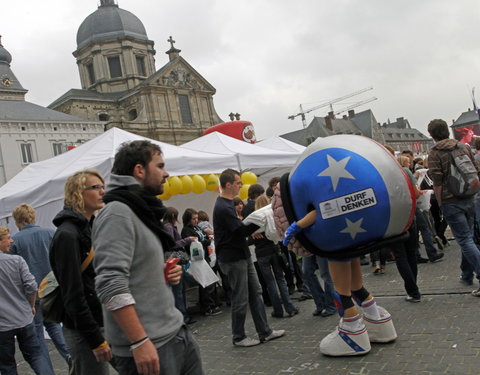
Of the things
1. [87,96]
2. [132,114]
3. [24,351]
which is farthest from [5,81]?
[24,351]

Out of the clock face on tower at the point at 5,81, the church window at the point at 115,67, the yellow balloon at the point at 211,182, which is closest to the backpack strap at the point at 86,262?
the yellow balloon at the point at 211,182

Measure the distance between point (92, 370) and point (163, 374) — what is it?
824 mm

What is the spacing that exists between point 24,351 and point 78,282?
2.19 metres

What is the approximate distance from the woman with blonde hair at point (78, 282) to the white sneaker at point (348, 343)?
205cm

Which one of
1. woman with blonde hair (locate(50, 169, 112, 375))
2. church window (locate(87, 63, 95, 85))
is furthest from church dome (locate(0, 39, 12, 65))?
woman with blonde hair (locate(50, 169, 112, 375))

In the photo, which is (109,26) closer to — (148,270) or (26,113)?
(26,113)

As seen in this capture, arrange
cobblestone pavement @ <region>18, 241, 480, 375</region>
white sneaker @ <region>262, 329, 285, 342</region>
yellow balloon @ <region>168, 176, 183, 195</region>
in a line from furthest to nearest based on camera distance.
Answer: yellow balloon @ <region>168, 176, 183, 195</region>, white sneaker @ <region>262, 329, 285, 342</region>, cobblestone pavement @ <region>18, 241, 480, 375</region>

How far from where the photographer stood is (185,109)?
52750 mm

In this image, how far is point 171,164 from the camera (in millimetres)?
7707

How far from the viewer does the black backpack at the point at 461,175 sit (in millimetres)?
4762

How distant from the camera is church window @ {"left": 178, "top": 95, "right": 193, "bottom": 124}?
2057 inches

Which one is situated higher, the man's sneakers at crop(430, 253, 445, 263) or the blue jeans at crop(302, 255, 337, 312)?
the blue jeans at crop(302, 255, 337, 312)

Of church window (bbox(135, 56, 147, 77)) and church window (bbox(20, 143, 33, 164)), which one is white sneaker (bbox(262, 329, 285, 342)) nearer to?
church window (bbox(20, 143, 33, 164))

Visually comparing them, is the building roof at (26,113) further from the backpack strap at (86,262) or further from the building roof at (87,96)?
the backpack strap at (86,262)
